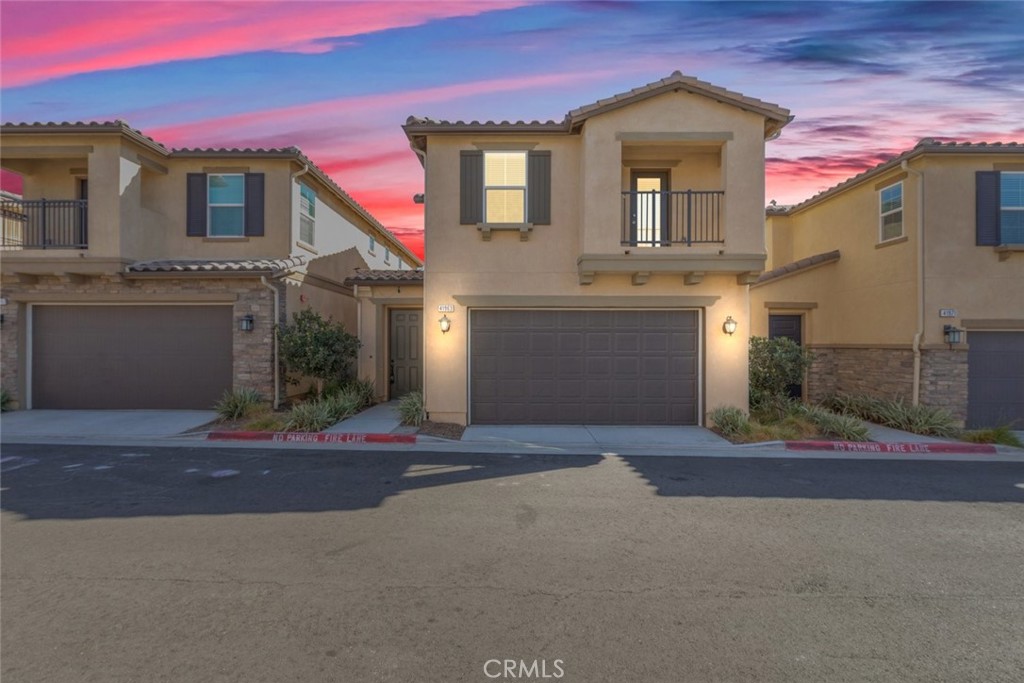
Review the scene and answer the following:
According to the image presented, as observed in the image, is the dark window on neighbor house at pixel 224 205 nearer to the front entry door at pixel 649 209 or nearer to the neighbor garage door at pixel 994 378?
the front entry door at pixel 649 209

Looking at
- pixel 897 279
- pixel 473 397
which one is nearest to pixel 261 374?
pixel 473 397

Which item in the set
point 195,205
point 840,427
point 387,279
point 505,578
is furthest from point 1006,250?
point 195,205

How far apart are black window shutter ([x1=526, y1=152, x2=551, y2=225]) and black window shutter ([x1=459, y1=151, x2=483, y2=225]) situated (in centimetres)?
102

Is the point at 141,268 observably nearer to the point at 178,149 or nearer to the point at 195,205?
the point at 195,205

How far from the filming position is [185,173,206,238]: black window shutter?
42.0 feet

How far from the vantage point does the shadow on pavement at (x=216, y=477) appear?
5734 mm

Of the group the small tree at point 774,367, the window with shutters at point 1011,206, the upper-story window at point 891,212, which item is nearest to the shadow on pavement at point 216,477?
the small tree at point 774,367

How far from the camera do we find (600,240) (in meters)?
10.1

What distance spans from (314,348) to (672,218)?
27.9ft

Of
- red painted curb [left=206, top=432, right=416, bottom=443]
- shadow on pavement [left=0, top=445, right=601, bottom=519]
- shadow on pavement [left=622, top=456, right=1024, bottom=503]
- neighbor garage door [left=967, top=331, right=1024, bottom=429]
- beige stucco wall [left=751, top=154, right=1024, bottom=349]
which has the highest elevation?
A: beige stucco wall [left=751, top=154, right=1024, bottom=349]

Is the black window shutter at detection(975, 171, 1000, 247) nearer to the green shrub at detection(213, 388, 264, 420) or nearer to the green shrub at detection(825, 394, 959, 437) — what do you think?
the green shrub at detection(825, 394, 959, 437)

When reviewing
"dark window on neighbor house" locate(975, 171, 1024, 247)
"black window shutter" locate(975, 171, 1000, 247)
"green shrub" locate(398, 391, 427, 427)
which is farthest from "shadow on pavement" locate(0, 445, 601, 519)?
"dark window on neighbor house" locate(975, 171, 1024, 247)

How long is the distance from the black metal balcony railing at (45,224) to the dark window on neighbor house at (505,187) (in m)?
9.27

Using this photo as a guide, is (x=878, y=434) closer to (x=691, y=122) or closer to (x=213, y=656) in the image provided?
(x=691, y=122)
